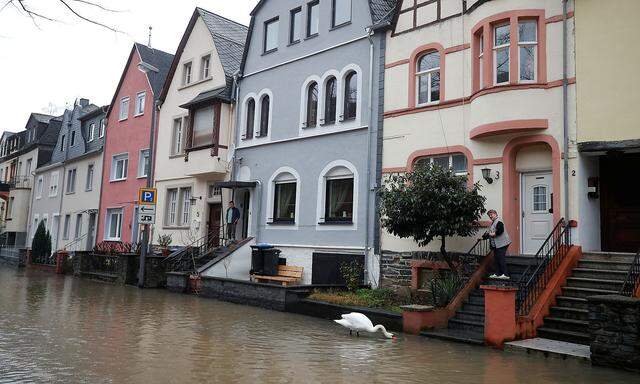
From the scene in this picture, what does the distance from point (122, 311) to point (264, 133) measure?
9.89 metres

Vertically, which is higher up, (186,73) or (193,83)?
(186,73)

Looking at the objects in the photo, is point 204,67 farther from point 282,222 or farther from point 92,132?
point 92,132

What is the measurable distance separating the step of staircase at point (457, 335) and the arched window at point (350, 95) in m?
8.60

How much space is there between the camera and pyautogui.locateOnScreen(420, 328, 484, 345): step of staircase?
34.9ft

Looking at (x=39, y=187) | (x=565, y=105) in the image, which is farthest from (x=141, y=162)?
(x=565, y=105)

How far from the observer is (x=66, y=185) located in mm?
36562

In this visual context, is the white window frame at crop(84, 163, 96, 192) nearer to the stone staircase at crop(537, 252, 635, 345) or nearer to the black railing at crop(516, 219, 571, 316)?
the black railing at crop(516, 219, 571, 316)

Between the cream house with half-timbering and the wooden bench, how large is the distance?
3.70m

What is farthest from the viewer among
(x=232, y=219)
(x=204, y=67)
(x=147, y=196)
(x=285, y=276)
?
(x=204, y=67)

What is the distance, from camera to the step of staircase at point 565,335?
400 inches

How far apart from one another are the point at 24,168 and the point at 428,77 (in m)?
38.8

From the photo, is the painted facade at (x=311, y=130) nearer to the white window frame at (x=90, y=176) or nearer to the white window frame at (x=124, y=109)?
the white window frame at (x=124, y=109)

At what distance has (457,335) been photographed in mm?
11086

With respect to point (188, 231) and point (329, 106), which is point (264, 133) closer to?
point (329, 106)
